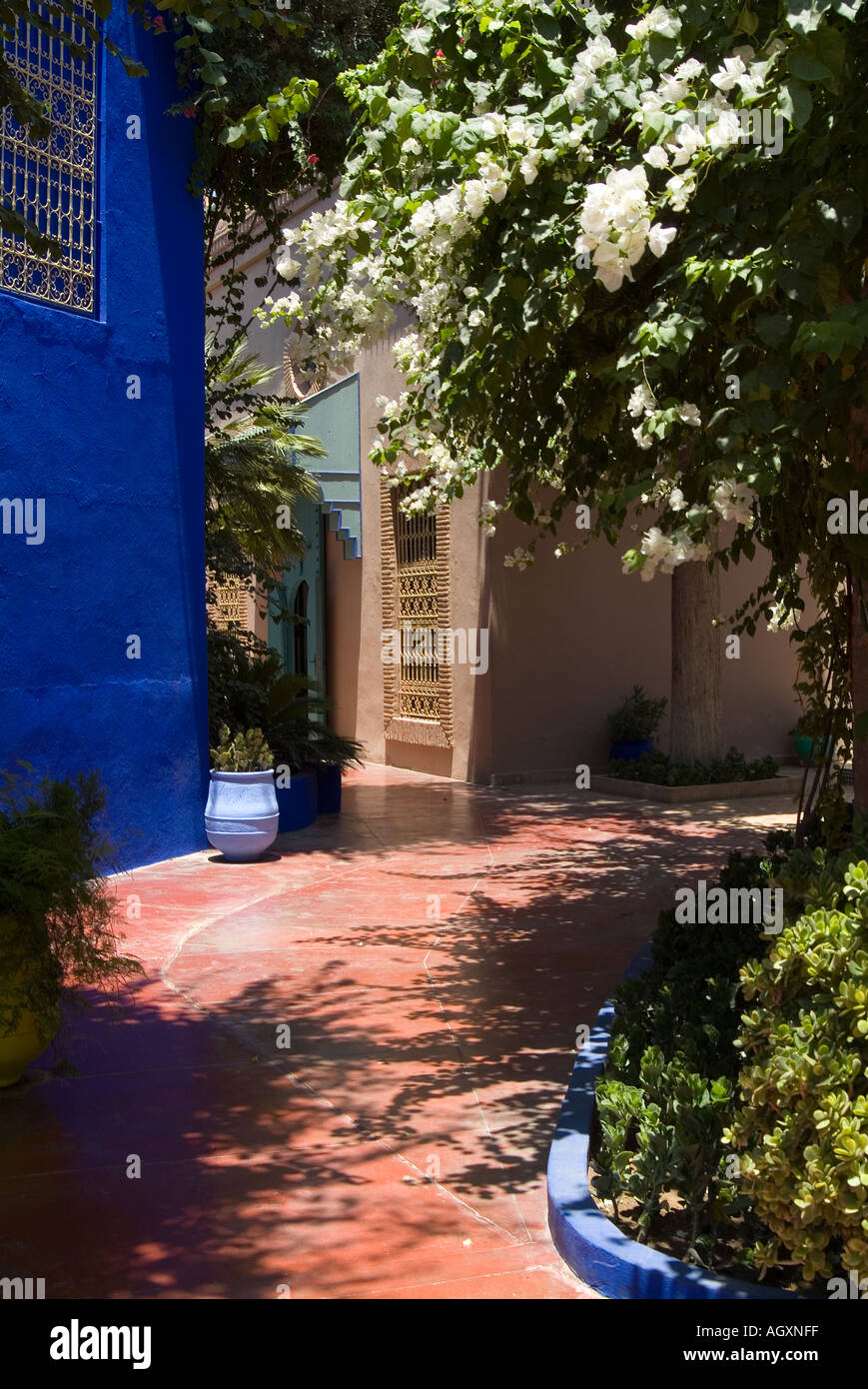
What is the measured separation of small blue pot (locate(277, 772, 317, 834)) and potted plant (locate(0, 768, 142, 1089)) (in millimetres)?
6587

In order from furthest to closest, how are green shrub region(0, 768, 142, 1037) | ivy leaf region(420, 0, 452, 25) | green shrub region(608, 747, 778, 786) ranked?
green shrub region(608, 747, 778, 786)
green shrub region(0, 768, 142, 1037)
ivy leaf region(420, 0, 452, 25)

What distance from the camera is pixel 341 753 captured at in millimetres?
12875

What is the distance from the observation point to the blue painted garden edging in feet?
11.3

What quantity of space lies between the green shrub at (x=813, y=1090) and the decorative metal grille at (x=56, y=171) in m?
7.08

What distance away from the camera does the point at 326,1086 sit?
5.55 metres

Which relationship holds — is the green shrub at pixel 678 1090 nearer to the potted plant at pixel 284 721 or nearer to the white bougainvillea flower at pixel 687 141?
the white bougainvillea flower at pixel 687 141

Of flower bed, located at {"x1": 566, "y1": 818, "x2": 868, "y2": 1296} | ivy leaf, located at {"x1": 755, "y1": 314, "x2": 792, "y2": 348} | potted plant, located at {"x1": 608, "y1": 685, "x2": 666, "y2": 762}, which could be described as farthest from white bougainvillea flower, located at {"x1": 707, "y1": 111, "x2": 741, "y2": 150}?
potted plant, located at {"x1": 608, "y1": 685, "x2": 666, "y2": 762}

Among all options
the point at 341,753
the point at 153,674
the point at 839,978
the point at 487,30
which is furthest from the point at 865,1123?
the point at 341,753

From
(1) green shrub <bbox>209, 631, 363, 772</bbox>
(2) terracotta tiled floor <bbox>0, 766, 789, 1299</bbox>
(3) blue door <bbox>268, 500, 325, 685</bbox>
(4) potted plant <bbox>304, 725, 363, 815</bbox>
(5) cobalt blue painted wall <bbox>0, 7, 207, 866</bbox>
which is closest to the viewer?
(2) terracotta tiled floor <bbox>0, 766, 789, 1299</bbox>

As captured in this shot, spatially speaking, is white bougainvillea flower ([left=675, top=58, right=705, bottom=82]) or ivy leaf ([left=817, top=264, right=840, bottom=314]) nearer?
ivy leaf ([left=817, top=264, right=840, bottom=314])

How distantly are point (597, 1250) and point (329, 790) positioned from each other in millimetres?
9755

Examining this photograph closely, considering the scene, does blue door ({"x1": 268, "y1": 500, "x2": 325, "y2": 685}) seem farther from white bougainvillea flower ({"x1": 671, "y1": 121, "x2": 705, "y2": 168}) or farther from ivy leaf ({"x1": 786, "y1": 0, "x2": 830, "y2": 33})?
ivy leaf ({"x1": 786, "y1": 0, "x2": 830, "y2": 33})
